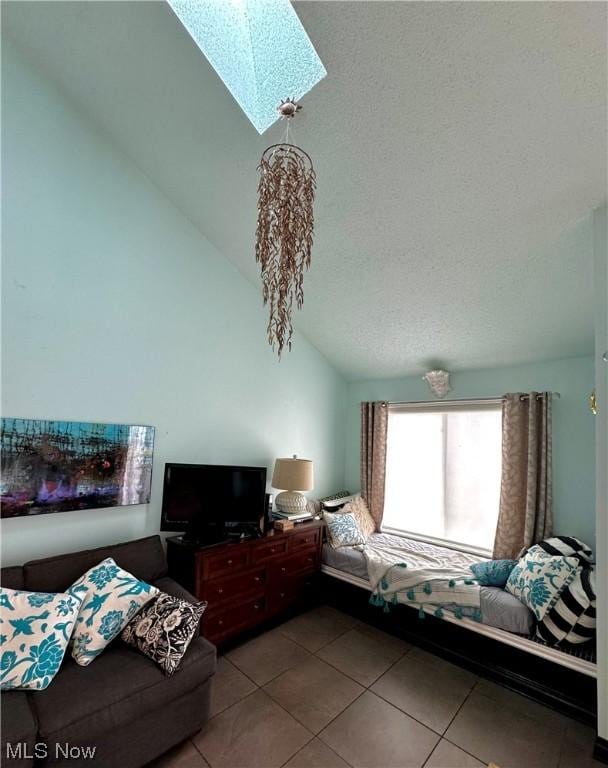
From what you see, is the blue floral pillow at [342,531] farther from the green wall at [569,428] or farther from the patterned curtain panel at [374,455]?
the green wall at [569,428]

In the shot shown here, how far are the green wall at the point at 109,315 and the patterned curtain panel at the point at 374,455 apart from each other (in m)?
1.17

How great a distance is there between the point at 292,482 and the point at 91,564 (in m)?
1.56

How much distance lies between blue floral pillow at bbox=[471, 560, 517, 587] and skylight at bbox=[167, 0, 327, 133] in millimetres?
3278

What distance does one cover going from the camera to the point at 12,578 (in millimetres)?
1826

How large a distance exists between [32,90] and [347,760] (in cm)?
409

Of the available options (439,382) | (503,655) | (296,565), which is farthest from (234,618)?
(439,382)

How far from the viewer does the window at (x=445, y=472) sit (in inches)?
131

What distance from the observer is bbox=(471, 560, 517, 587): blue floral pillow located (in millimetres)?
2510

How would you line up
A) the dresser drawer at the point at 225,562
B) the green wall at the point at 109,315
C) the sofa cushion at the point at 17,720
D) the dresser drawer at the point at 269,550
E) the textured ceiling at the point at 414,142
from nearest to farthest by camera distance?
the sofa cushion at the point at 17,720 → the textured ceiling at the point at 414,142 → the green wall at the point at 109,315 → the dresser drawer at the point at 225,562 → the dresser drawer at the point at 269,550

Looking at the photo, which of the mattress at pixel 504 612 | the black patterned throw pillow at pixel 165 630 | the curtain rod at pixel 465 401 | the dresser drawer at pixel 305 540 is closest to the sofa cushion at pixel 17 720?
the black patterned throw pillow at pixel 165 630

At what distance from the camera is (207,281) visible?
2.99 meters

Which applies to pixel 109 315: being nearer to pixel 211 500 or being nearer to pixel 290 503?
pixel 211 500

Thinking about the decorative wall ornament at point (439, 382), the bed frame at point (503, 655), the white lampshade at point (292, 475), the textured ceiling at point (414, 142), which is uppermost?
the textured ceiling at point (414, 142)

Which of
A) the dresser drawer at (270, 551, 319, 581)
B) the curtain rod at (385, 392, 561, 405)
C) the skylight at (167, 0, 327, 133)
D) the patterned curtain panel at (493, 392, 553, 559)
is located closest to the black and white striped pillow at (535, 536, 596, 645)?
the patterned curtain panel at (493, 392, 553, 559)
